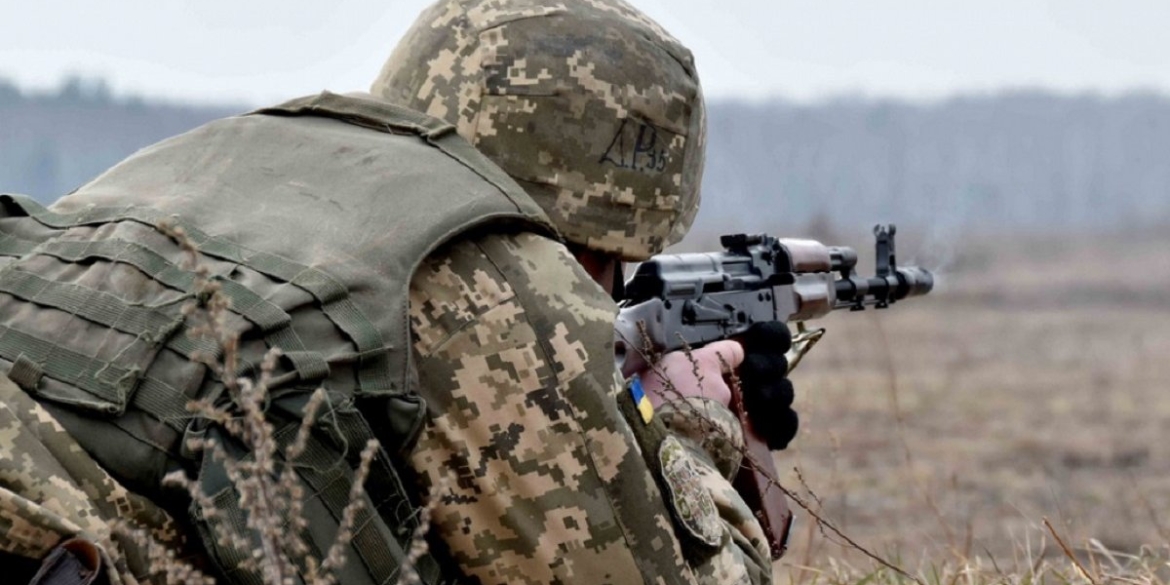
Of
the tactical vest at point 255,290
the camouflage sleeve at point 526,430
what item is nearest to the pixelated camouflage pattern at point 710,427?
the camouflage sleeve at point 526,430

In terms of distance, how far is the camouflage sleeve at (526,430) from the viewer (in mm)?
2920

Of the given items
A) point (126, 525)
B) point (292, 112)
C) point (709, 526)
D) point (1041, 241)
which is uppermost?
point (292, 112)

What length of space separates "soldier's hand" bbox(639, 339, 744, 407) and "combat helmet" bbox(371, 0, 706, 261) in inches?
13.2

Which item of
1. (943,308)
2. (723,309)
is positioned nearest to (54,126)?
(943,308)

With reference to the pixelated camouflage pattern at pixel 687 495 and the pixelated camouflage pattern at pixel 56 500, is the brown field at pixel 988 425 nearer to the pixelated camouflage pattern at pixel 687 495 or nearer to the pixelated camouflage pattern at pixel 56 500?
the pixelated camouflage pattern at pixel 687 495

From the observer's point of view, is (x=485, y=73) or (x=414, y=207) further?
(x=485, y=73)

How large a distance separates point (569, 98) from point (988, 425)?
16.6m

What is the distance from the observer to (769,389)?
13.9ft

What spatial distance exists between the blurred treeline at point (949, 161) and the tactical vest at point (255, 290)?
237 feet

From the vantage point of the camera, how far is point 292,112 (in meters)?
3.34

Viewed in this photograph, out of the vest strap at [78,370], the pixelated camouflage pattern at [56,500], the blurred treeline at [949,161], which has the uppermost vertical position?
the vest strap at [78,370]

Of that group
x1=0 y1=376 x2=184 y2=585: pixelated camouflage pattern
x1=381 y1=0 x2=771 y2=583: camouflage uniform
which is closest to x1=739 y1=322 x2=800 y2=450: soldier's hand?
x1=381 y1=0 x2=771 y2=583: camouflage uniform

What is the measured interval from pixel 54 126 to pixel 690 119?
182 ft

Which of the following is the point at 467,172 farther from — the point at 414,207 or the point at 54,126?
the point at 54,126
